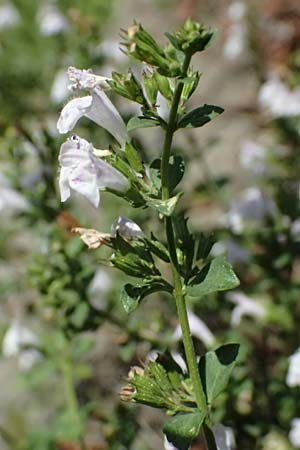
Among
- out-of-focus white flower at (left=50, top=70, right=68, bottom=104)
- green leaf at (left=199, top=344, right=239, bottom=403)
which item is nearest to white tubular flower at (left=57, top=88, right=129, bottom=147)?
green leaf at (left=199, top=344, right=239, bottom=403)

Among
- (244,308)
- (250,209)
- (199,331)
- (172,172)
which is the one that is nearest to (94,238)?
(172,172)

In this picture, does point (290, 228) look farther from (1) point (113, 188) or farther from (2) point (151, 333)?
(1) point (113, 188)

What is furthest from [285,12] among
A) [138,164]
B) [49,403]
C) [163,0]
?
[138,164]

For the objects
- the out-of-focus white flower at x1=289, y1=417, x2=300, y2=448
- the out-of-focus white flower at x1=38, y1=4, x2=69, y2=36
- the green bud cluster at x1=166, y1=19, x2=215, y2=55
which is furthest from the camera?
the out-of-focus white flower at x1=38, y1=4, x2=69, y2=36

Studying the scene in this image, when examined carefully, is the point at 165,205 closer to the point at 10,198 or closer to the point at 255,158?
the point at 10,198

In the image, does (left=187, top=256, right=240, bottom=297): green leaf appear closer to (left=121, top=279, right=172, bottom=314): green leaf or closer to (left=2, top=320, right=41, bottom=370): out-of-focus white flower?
(left=121, top=279, right=172, bottom=314): green leaf

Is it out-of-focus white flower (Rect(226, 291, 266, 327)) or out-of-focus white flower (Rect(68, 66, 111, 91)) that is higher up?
out-of-focus white flower (Rect(68, 66, 111, 91))

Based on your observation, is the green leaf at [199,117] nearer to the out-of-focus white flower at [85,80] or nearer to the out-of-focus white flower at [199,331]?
the out-of-focus white flower at [85,80]
